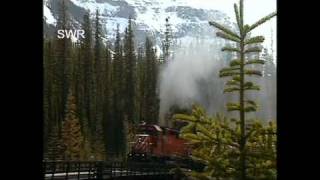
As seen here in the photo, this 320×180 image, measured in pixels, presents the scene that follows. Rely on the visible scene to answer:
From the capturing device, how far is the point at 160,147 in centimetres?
192

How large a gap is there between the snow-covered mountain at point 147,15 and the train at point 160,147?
394 mm

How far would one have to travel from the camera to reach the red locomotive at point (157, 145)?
1749 mm

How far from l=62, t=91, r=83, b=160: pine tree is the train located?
240 mm

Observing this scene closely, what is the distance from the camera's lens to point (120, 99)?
194cm

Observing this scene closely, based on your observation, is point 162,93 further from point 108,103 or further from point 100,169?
point 100,169

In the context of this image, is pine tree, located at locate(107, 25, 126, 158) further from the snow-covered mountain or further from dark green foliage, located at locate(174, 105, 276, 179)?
dark green foliage, located at locate(174, 105, 276, 179)

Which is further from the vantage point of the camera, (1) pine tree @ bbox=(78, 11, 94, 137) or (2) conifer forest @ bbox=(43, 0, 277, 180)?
(1) pine tree @ bbox=(78, 11, 94, 137)

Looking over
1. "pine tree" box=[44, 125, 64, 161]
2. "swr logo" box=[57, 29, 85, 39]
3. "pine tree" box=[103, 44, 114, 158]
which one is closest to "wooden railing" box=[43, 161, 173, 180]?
"pine tree" box=[44, 125, 64, 161]

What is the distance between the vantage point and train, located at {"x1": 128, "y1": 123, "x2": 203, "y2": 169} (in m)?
1.74
